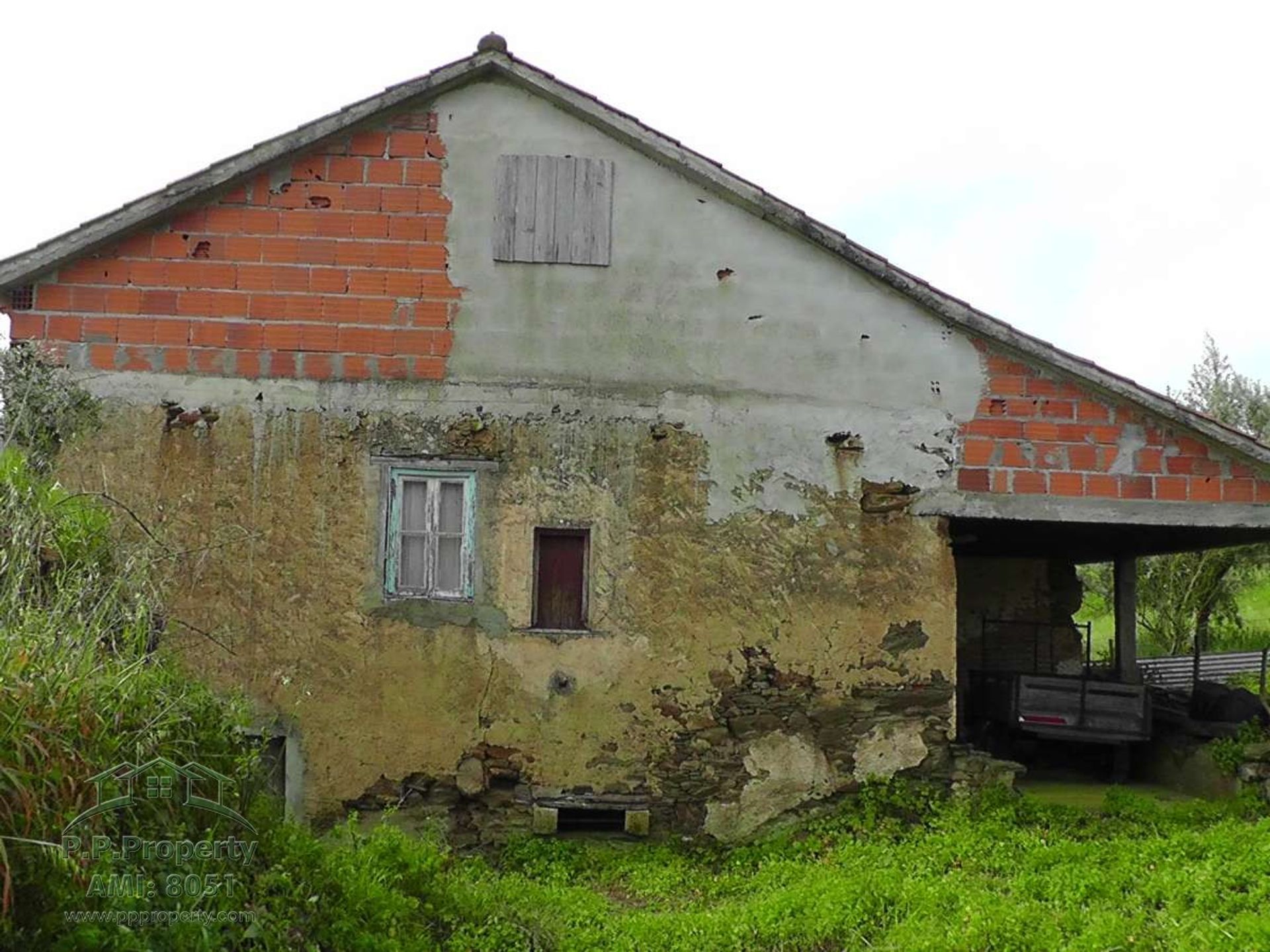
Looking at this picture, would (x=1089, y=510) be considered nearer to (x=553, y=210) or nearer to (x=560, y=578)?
(x=560, y=578)

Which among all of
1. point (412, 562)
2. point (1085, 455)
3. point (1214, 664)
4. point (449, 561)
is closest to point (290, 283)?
point (412, 562)

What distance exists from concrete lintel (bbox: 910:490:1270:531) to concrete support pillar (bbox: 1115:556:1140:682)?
3.61 m

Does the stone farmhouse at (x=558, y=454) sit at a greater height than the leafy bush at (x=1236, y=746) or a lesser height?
greater

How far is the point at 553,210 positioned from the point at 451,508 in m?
2.49

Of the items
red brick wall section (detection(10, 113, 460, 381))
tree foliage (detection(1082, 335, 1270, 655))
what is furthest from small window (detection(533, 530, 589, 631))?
tree foliage (detection(1082, 335, 1270, 655))

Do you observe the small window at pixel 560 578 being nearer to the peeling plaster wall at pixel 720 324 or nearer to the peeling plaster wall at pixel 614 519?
the peeling plaster wall at pixel 614 519

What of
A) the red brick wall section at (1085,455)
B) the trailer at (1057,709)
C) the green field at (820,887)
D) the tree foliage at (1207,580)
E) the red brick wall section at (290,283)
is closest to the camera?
the green field at (820,887)

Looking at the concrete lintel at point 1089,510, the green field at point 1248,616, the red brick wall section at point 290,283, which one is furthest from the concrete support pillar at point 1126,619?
the green field at point 1248,616

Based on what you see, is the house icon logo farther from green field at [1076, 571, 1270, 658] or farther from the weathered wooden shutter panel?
green field at [1076, 571, 1270, 658]

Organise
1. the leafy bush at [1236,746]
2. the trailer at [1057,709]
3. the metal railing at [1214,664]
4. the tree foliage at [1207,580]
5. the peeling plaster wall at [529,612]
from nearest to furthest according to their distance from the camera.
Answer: the peeling plaster wall at [529,612] → the leafy bush at [1236,746] → the trailer at [1057,709] → the metal railing at [1214,664] → the tree foliage at [1207,580]

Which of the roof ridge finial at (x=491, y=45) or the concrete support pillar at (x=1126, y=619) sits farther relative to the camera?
the concrete support pillar at (x=1126, y=619)

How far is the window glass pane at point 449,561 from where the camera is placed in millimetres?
8320

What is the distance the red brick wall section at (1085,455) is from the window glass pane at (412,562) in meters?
4.26

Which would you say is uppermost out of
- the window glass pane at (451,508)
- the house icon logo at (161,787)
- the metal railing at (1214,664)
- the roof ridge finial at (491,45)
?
the roof ridge finial at (491,45)
